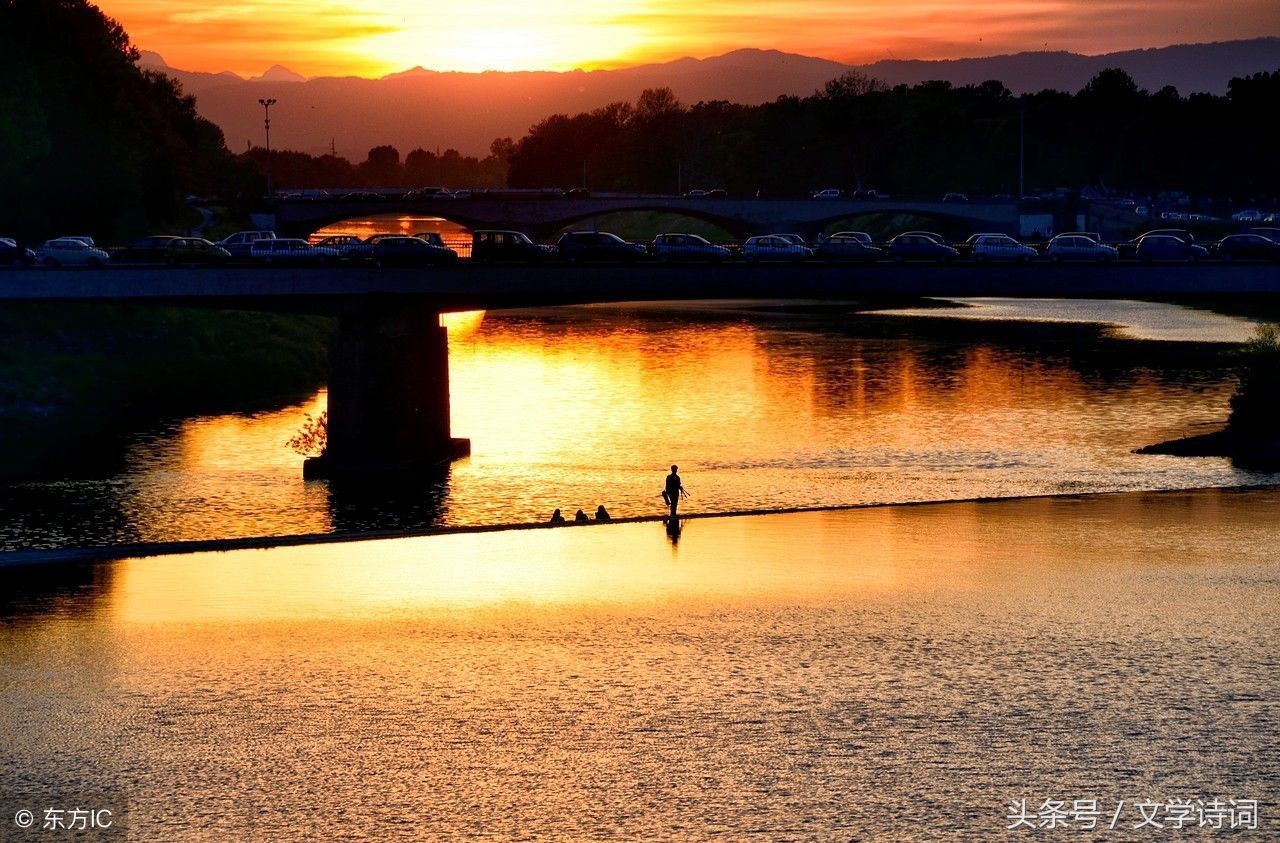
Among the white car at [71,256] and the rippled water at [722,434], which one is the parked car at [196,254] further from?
the rippled water at [722,434]

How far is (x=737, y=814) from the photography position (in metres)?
20.3

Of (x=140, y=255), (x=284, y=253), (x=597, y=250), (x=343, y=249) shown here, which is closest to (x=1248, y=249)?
(x=597, y=250)

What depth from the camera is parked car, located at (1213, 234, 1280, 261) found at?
65312 mm

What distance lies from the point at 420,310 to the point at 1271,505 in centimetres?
3187

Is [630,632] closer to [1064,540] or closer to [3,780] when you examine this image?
[3,780]

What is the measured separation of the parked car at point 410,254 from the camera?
209ft

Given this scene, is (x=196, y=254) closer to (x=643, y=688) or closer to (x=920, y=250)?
(x=920, y=250)

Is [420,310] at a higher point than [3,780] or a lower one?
higher

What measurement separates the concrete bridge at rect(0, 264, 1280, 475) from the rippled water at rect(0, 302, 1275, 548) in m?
2.92

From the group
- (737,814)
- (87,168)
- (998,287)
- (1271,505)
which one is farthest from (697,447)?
(87,168)

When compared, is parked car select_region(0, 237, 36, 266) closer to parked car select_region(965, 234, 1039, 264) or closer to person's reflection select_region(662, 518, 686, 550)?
person's reflection select_region(662, 518, 686, 550)

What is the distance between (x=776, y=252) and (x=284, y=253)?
20063 millimetres

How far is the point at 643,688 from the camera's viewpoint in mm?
25578

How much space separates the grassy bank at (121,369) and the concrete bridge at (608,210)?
178 ft
